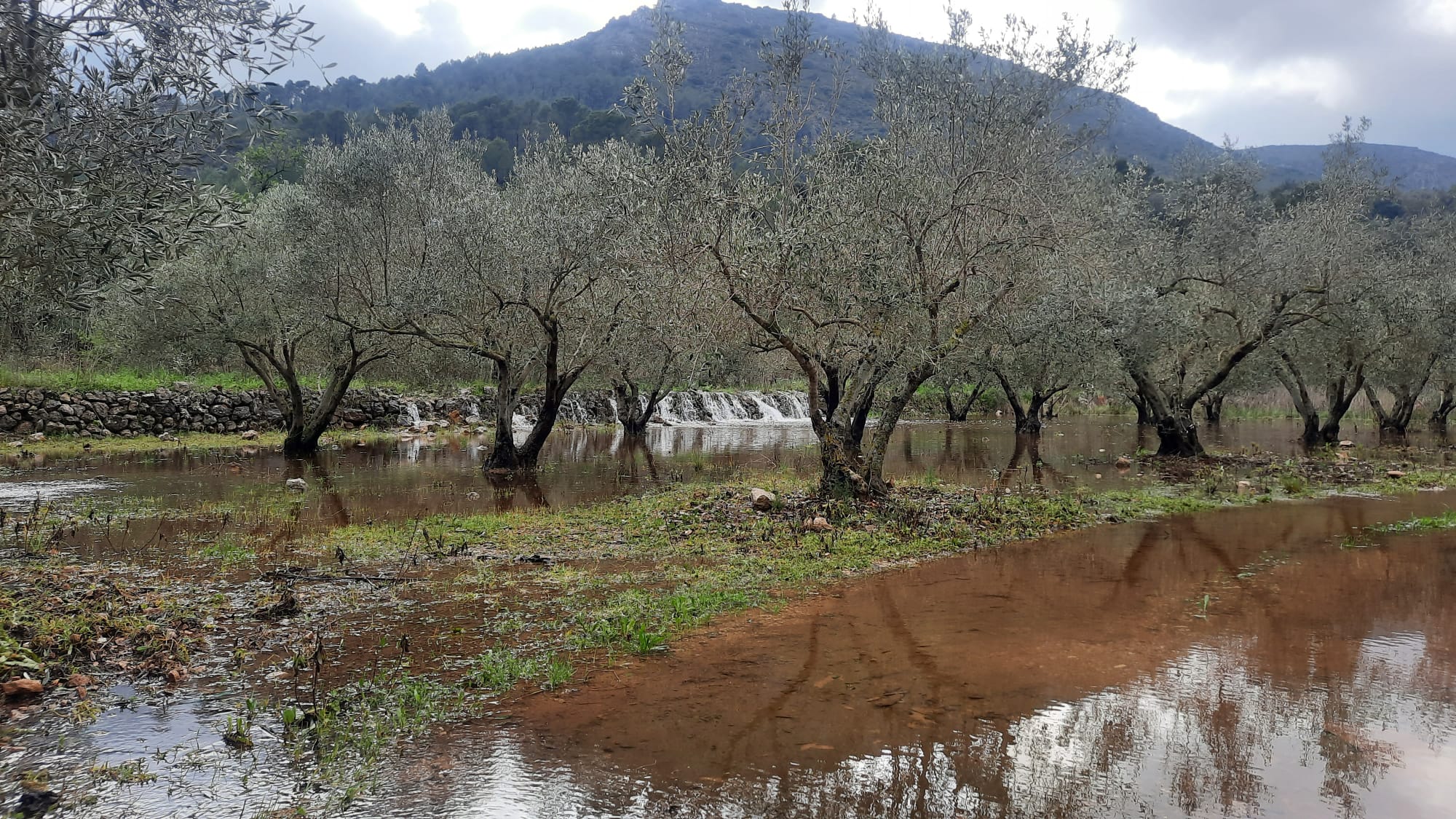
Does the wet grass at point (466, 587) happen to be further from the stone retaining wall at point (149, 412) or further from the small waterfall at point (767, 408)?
the small waterfall at point (767, 408)

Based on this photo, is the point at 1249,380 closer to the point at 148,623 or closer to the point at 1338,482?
the point at 1338,482

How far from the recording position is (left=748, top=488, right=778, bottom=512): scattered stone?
49.8ft

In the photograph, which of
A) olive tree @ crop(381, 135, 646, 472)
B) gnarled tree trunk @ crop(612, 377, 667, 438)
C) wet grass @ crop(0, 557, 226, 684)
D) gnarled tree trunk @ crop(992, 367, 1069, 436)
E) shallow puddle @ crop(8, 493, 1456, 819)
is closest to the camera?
shallow puddle @ crop(8, 493, 1456, 819)

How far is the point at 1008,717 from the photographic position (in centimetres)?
601

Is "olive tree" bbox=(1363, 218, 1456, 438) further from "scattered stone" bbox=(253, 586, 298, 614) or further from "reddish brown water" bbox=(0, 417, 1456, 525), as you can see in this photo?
"scattered stone" bbox=(253, 586, 298, 614)

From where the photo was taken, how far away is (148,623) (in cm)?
755

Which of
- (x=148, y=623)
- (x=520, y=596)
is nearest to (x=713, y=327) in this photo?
(x=520, y=596)

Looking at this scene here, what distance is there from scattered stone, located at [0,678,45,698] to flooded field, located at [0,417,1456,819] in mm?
416

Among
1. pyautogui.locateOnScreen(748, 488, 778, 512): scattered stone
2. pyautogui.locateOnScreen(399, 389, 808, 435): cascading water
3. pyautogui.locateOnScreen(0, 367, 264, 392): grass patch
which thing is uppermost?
pyautogui.locateOnScreen(0, 367, 264, 392): grass patch

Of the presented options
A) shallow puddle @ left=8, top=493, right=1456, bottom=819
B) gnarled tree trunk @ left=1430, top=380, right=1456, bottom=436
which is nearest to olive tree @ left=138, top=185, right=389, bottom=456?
shallow puddle @ left=8, top=493, right=1456, bottom=819

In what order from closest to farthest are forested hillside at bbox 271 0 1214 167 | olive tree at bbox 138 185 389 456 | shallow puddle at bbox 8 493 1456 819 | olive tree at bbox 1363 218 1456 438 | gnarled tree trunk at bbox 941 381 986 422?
shallow puddle at bbox 8 493 1456 819, olive tree at bbox 138 185 389 456, olive tree at bbox 1363 218 1456 438, gnarled tree trunk at bbox 941 381 986 422, forested hillside at bbox 271 0 1214 167

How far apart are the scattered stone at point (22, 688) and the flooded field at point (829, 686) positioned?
0.42m

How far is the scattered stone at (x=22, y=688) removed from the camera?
5949mm

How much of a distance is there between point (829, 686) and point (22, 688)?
606cm
